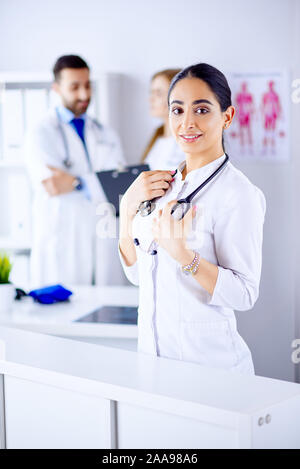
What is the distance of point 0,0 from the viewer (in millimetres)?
4125

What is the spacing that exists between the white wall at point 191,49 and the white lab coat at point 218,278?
1791mm

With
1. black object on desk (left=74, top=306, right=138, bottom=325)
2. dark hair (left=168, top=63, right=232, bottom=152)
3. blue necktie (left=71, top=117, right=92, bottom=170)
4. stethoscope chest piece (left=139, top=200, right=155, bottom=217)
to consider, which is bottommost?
black object on desk (left=74, top=306, right=138, bottom=325)

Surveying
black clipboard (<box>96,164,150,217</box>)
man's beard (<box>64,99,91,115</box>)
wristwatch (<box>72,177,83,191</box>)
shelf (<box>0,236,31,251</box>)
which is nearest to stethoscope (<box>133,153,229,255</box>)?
black clipboard (<box>96,164,150,217</box>)

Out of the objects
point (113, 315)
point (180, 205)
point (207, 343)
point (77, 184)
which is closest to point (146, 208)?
point (180, 205)

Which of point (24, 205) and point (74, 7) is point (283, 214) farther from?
point (74, 7)

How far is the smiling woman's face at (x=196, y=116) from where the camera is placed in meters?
1.47

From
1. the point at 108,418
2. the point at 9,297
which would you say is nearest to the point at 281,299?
the point at 9,297

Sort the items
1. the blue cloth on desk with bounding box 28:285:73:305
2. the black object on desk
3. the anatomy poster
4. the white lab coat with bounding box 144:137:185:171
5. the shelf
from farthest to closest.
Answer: the shelf
the anatomy poster
the white lab coat with bounding box 144:137:185:171
the blue cloth on desk with bounding box 28:285:73:305
the black object on desk

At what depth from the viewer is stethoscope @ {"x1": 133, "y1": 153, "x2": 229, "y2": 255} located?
1438mm

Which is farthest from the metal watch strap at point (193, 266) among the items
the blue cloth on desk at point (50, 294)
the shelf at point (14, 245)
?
the shelf at point (14, 245)

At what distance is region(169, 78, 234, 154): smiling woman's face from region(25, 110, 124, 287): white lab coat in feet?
6.29

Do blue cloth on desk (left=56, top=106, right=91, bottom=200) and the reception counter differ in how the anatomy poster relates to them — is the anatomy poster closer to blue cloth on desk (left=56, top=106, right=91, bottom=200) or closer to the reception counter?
blue cloth on desk (left=56, top=106, right=91, bottom=200)

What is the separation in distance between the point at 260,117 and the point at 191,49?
57cm

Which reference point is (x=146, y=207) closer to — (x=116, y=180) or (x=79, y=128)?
(x=116, y=180)
